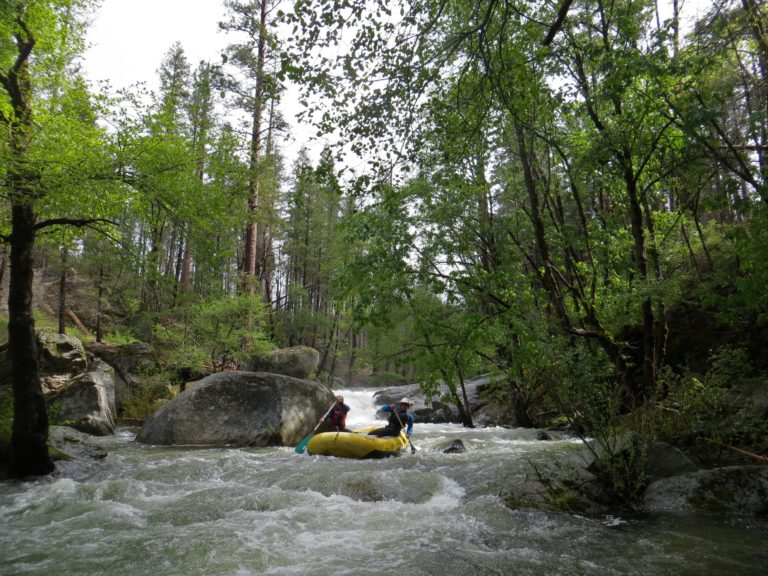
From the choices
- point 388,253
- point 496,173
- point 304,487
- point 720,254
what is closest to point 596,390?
point 388,253

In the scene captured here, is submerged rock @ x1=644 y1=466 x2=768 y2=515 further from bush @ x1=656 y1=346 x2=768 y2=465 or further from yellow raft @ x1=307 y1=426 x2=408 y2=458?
yellow raft @ x1=307 y1=426 x2=408 y2=458

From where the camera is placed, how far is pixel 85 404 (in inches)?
437

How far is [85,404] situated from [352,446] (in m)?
6.75

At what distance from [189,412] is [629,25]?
10.3m

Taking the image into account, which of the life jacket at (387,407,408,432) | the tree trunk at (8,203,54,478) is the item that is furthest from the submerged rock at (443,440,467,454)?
the tree trunk at (8,203,54,478)

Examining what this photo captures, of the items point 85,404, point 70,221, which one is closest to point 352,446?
point 70,221

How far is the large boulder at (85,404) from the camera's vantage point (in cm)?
1066

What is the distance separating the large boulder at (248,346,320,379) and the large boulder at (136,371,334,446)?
6.60 m

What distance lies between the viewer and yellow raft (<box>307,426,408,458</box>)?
29.5 feet

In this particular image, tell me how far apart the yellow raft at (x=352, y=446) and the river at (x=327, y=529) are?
1.50m

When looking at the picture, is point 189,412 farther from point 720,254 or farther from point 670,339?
point 720,254

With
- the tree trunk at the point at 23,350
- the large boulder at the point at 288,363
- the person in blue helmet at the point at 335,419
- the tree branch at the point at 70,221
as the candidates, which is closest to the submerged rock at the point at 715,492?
the person in blue helmet at the point at 335,419

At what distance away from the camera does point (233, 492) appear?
624 centimetres

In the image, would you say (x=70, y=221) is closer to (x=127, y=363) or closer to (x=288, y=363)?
(x=127, y=363)
